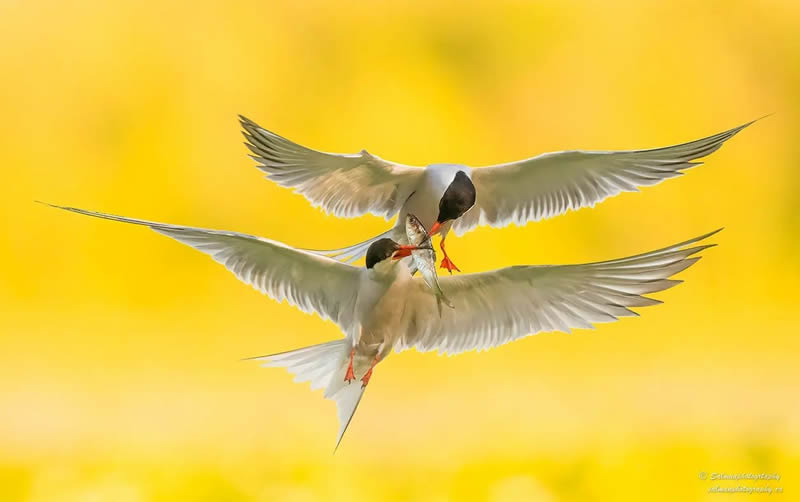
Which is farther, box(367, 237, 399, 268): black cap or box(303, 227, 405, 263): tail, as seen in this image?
box(303, 227, 405, 263): tail

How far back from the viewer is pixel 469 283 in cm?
289

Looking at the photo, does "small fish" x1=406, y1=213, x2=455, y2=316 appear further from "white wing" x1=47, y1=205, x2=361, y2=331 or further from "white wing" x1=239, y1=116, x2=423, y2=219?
"white wing" x1=239, y1=116, x2=423, y2=219

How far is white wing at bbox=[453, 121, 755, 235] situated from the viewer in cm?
346

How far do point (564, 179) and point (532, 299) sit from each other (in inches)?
35.4

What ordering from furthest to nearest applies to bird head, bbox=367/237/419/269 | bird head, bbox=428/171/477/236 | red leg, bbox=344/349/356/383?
bird head, bbox=428/171/477/236 → red leg, bbox=344/349/356/383 → bird head, bbox=367/237/419/269

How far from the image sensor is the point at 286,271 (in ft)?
10.1

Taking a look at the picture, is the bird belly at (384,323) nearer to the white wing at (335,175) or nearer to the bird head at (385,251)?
the bird head at (385,251)

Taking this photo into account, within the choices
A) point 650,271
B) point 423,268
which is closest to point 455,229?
point 423,268

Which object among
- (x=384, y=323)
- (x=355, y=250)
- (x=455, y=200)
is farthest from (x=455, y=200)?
(x=384, y=323)

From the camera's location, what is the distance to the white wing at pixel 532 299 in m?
2.61

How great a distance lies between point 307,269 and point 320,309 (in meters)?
0.17

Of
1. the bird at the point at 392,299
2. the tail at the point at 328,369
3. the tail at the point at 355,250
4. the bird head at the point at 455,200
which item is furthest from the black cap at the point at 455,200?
the tail at the point at 328,369

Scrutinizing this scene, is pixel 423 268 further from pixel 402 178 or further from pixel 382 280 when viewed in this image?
pixel 402 178

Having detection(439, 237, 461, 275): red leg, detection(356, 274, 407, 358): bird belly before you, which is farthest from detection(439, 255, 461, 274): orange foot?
detection(356, 274, 407, 358): bird belly
